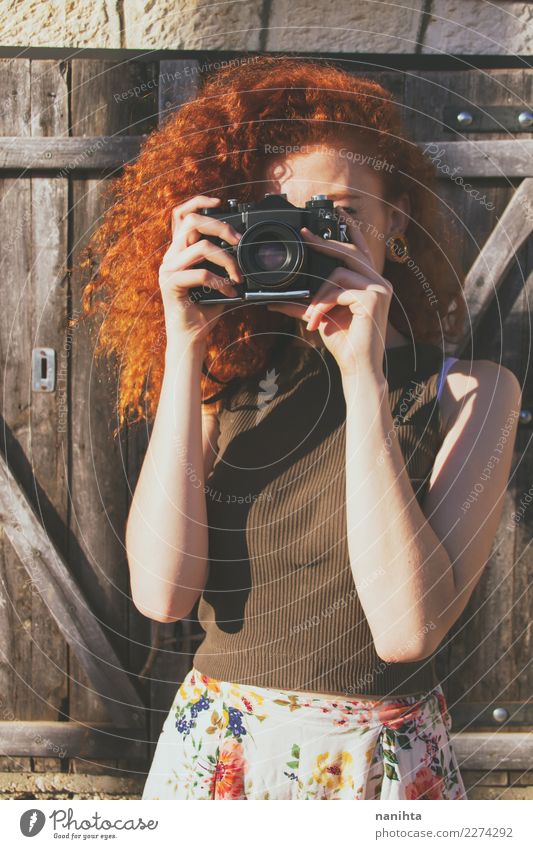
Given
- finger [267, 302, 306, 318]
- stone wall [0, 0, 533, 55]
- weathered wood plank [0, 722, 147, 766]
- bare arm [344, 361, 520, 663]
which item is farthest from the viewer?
weathered wood plank [0, 722, 147, 766]

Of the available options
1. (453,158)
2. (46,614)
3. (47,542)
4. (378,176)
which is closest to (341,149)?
(378,176)

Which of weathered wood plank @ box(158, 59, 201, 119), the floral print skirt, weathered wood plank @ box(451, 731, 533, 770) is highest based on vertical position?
weathered wood plank @ box(158, 59, 201, 119)

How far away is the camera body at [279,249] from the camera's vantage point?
2.77 feet

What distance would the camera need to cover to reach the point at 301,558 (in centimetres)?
86

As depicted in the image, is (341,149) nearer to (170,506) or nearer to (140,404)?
(170,506)

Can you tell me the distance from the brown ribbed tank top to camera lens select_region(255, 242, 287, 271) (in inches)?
7.0

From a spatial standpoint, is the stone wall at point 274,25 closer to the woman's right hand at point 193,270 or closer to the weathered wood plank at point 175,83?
the weathered wood plank at point 175,83

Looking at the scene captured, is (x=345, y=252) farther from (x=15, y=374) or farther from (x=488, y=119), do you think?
(x=15, y=374)

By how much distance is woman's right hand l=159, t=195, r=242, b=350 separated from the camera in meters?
0.85

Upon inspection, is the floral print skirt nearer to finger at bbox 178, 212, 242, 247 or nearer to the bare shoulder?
the bare shoulder

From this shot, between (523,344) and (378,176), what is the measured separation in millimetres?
576

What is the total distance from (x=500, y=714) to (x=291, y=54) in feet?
4.06

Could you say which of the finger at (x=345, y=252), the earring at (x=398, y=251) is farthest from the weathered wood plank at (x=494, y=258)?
the finger at (x=345, y=252)

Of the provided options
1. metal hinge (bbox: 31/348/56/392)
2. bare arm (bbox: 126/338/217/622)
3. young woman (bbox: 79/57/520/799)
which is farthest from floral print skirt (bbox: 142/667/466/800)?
metal hinge (bbox: 31/348/56/392)
